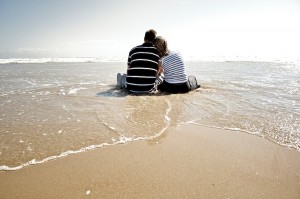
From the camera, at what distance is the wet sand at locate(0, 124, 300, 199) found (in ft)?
7.01

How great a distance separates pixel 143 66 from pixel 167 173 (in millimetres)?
3610

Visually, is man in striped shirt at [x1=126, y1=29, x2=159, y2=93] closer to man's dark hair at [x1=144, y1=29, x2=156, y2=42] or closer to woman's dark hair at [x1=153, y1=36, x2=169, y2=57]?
man's dark hair at [x1=144, y1=29, x2=156, y2=42]

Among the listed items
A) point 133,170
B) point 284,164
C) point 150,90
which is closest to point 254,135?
point 284,164

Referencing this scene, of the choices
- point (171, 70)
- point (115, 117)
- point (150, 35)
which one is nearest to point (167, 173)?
point (115, 117)

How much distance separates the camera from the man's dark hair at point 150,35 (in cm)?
571

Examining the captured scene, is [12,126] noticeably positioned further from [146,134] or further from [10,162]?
[146,134]

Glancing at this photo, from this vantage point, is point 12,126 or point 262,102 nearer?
point 12,126

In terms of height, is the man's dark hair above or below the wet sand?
above

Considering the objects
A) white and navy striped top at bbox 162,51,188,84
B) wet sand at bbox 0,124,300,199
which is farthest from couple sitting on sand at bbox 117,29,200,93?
wet sand at bbox 0,124,300,199

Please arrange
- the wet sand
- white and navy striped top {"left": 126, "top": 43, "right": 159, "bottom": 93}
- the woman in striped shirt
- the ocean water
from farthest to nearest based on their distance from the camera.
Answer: the woman in striped shirt, white and navy striped top {"left": 126, "top": 43, "right": 159, "bottom": 93}, the ocean water, the wet sand

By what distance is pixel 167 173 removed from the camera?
2420 mm

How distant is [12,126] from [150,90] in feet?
10.6

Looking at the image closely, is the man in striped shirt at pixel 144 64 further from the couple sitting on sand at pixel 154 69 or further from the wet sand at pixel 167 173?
the wet sand at pixel 167 173

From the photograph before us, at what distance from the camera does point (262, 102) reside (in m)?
5.22
